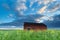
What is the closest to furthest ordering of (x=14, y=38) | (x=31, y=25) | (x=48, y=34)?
(x=14, y=38), (x=48, y=34), (x=31, y=25)

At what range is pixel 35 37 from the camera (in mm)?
3941

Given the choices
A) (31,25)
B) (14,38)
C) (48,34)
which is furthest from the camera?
(31,25)

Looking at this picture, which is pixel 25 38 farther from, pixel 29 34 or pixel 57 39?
pixel 57 39

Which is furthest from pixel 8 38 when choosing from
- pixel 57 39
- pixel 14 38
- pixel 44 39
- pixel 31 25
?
pixel 31 25

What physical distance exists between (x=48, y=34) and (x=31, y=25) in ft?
28.1

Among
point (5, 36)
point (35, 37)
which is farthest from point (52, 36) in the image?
point (5, 36)

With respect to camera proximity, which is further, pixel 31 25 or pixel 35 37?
pixel 31 25

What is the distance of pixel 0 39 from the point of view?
3.86m

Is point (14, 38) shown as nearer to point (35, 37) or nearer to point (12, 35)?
point (12, 35)

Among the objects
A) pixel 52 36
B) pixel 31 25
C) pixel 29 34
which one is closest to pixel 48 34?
pixel 52 36

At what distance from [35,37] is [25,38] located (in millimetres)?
215

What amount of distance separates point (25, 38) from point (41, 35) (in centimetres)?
39

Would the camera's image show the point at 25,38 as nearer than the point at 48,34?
Yes

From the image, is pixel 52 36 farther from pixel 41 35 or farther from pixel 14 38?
pixel 14 38
